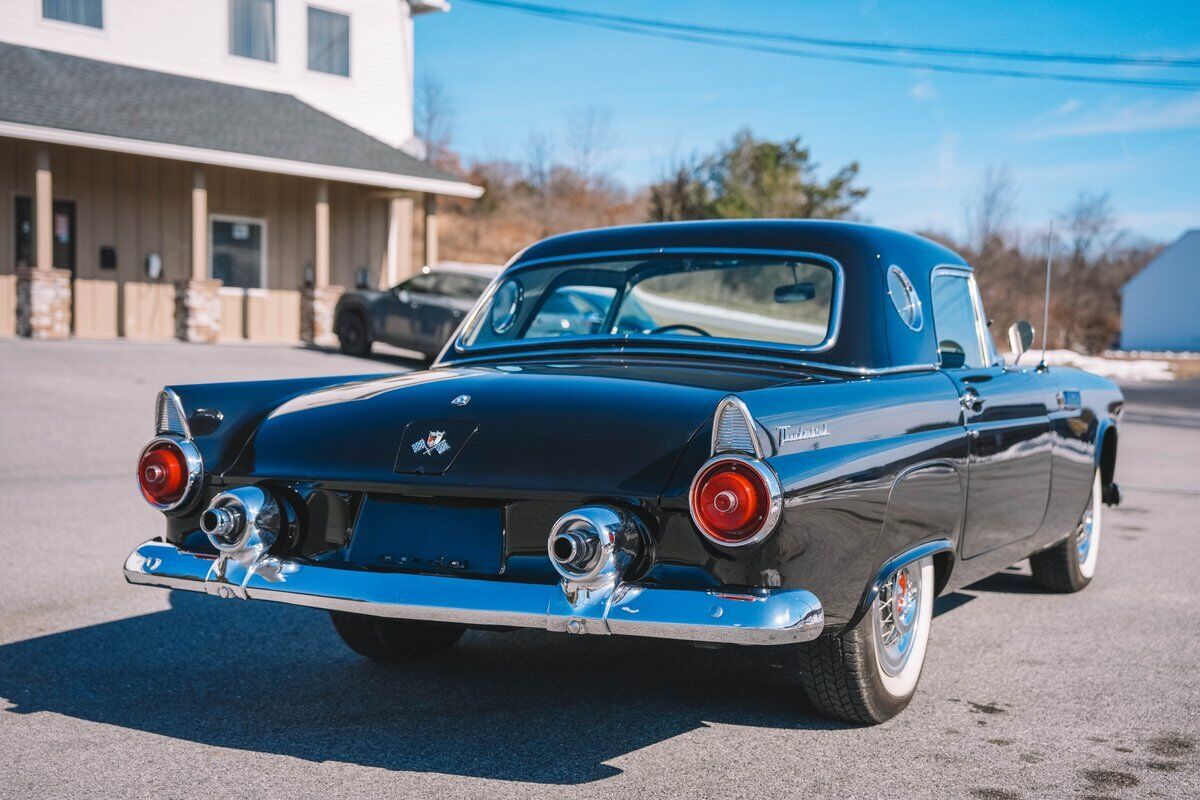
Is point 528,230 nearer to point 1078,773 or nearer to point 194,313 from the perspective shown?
point 194,313

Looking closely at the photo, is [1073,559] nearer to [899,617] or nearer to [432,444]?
[899,617]

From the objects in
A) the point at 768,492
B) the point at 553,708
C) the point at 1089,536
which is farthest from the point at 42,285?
the point at 768,492

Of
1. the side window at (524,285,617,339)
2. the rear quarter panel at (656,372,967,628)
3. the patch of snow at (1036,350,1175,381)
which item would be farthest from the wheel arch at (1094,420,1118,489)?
the patch of snow at (1036,350,1175,381)

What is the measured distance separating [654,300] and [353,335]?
1542 centimetres

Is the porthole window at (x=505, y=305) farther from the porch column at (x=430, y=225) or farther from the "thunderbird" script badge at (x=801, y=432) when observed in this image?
the porch column at (x=430, y=225)

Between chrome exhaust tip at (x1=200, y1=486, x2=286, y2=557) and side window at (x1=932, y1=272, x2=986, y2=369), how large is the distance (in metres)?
2.44

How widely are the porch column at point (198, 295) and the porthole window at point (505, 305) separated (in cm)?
1616

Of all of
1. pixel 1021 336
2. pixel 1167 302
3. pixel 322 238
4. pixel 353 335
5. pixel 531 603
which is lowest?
pixel 531 603

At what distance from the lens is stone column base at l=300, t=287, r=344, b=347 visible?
22031mm

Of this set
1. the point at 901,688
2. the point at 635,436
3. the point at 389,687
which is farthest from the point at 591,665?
the point at 635,436

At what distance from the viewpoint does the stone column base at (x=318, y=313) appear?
2203cm

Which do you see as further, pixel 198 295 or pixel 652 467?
pixel 198 295

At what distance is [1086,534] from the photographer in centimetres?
627

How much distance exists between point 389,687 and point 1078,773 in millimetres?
2245
